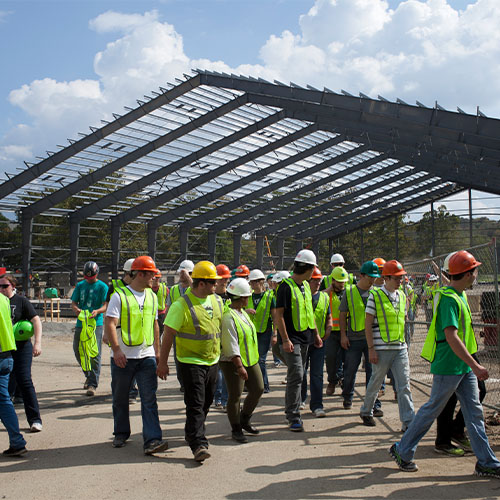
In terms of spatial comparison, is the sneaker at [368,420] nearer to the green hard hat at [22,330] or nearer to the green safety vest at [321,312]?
the green safety vest at [321,312]

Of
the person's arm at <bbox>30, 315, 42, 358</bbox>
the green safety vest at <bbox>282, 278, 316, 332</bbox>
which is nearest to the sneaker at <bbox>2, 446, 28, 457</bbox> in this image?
the person's arm at <bbox>30, 315, 42, 358</bbox>

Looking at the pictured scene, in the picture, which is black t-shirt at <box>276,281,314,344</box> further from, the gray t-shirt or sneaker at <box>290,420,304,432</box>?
the gray t-shirt

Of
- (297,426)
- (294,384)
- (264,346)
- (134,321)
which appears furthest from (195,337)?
(264,346)

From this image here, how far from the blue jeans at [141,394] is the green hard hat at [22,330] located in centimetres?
115

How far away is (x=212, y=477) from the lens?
4.95 metres

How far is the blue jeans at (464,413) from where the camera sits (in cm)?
469

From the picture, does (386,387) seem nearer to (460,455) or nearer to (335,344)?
(335,344)

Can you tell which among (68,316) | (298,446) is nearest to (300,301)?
(298,446)

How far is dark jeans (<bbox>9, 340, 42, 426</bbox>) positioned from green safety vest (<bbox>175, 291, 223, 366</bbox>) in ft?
6.38

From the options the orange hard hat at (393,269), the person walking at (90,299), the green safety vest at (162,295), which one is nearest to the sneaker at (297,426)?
the orange hard hat at (393,269)

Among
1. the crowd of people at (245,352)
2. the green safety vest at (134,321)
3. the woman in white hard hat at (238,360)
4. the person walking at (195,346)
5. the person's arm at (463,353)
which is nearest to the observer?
the person's arm at (463,353)

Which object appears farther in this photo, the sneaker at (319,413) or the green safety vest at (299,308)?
the sneaker at (319,413)

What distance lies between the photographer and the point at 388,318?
647cm

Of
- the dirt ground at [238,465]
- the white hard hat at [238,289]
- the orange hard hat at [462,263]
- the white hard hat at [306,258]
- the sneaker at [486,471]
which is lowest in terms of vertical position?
the dirt ground at [238,465]
